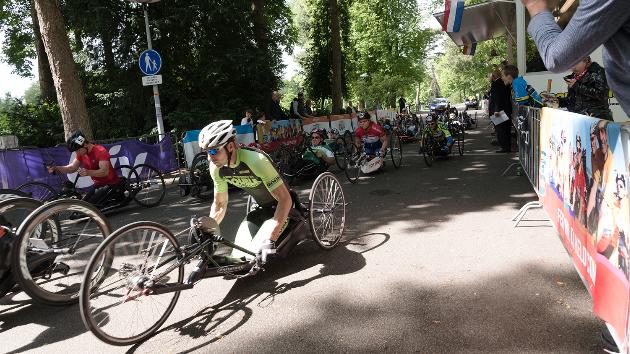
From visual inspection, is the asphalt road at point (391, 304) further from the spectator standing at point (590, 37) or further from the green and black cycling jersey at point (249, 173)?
the spectator standing at point (590, 37)

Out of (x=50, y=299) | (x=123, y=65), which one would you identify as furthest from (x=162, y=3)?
(x=50, y=299)

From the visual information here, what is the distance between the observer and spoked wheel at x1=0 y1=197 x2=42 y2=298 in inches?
147

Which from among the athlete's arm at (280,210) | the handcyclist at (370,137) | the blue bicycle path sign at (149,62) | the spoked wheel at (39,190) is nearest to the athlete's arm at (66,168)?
the spoked wheel at (39,190)

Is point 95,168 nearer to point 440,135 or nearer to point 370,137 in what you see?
point 370,137

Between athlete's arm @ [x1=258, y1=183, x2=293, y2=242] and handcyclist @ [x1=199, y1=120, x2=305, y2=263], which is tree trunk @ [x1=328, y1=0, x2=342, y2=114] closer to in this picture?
handcyclist @ [x1=199, y1=120, x2=305, y2=263]

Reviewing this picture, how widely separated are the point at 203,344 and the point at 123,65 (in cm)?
1548

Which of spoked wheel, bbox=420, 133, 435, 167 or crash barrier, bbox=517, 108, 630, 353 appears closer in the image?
crash barrier, bbox=517, 108, 630, 353

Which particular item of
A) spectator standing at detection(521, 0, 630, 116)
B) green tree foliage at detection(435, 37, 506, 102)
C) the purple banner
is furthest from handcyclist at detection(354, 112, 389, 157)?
green tree foliage at detection(435, 37, 506, 102)

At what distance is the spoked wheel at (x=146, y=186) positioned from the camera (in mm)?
8258

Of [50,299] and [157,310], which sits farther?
[50,299]

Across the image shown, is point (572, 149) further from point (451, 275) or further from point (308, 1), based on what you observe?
point (308, 1)

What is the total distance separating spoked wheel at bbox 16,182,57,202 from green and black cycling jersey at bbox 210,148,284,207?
5.61 metres

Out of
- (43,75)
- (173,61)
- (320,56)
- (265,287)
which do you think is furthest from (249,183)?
(320,56)

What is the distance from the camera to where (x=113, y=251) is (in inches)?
126
